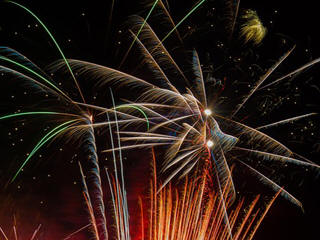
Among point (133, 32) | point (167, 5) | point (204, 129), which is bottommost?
point (204, 129)

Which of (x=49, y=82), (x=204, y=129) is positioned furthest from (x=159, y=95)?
(x=49, y=82)

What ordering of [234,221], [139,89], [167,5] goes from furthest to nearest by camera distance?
[234,221] → [139,89] → [167,5]

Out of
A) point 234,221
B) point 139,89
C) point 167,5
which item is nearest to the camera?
point 167,5

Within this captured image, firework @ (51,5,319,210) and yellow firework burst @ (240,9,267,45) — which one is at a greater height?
yellow firework burst @ (240,9,267,45)

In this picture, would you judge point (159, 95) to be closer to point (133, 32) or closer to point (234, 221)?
point (133, 32)

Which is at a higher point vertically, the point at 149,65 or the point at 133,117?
the point at 149,65

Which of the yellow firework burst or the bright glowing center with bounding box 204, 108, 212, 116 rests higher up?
the yellow firework burst

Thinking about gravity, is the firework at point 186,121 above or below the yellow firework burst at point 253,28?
below

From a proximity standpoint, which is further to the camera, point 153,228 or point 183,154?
point 153,228

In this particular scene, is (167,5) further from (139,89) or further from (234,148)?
(234,148)

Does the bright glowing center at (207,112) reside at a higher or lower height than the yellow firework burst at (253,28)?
lower
